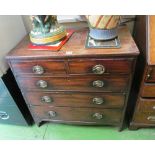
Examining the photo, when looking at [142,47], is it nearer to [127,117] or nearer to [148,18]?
[148,18]

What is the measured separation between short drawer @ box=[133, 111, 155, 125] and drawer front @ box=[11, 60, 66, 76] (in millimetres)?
664

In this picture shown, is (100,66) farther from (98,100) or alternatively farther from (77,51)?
(98,100)

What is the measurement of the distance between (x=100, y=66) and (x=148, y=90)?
36cm

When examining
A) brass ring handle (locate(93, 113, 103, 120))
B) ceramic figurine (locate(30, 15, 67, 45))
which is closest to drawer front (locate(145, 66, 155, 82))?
brass ring handle (locate(93, 113, 103, 120))

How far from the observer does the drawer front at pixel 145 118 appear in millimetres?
1180

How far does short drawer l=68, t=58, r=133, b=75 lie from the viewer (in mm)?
875

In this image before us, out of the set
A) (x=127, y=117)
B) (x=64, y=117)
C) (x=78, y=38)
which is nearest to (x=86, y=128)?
(x=64, y=117)

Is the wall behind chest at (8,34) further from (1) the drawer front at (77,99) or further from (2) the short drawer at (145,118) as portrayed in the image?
(2) the short drawer at (145,118)

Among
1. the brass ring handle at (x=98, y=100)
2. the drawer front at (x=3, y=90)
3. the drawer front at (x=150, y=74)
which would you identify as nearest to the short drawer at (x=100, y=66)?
the drawer front at (x=150, y=74)

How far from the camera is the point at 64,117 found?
1284 mm

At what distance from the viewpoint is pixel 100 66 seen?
90 centimetres

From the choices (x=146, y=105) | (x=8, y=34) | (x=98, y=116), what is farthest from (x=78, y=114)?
(x=8, y=34)

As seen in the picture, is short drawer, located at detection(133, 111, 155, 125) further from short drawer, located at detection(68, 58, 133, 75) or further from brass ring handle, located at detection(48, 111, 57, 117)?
brass ring handle, located at detection(48, 111, 57, 117)
